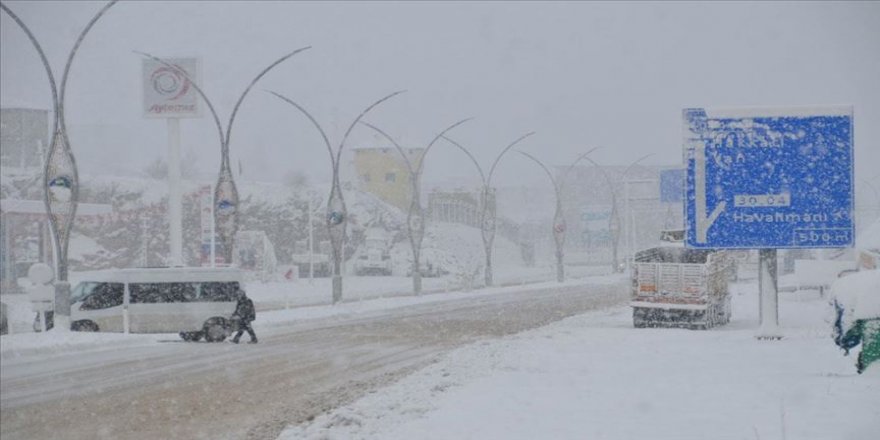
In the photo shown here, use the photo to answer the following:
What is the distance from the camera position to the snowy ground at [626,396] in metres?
10.7

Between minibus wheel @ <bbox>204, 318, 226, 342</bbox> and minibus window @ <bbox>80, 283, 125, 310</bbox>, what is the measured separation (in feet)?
7.67

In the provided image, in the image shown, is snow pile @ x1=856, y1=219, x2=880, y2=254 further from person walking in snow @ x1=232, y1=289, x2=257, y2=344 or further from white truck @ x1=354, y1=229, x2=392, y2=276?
white truck @ x1=354, y1=229, x2=392, y2=276

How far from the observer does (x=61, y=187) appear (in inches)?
1093

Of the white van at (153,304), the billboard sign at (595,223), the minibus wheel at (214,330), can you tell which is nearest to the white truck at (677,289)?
the minibus wheel at (214,330)

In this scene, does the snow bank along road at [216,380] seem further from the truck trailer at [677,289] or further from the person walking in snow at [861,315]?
the person walking in snow at [861,315]

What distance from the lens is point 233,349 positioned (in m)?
23.2

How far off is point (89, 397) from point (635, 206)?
329 ft

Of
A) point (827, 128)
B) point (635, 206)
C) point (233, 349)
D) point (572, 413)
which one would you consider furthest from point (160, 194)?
point (572, 413)

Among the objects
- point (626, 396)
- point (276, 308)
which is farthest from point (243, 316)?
point (276, 308)

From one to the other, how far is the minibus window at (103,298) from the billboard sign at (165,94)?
25897 mm

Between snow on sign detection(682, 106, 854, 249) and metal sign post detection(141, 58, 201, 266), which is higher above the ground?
metal sign post detection(141, 58, 201, 266)

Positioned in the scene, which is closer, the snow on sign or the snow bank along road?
the snow bank along road

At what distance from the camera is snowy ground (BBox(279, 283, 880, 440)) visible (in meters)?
10.7

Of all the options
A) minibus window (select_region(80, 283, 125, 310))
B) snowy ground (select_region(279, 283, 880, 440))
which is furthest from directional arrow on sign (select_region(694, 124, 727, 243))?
minibus window (select_region(80, 283, 125, 310))
